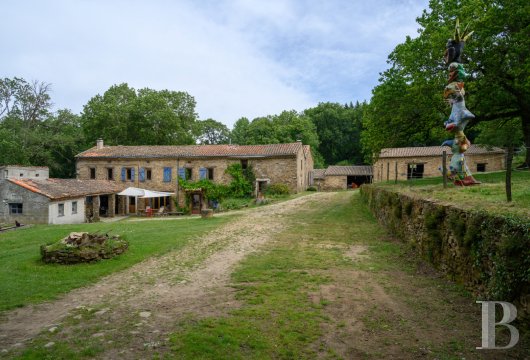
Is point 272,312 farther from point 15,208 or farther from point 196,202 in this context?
point 196,202

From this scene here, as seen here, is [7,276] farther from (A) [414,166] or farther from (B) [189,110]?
(B) [189,110]

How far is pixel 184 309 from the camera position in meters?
6.44

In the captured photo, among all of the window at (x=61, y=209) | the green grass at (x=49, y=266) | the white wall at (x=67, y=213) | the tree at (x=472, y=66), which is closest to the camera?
the green grass at (x=49, y=266)

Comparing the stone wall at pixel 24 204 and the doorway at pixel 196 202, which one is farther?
the doorway at pixel 196 202

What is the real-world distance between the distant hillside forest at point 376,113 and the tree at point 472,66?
4cm

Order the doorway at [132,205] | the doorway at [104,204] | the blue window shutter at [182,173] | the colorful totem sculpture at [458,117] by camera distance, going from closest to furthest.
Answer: the colorful totem sculpture at [458,117] → the doorway at [104,204] → the blue window shutter at [182,173] → the doorway at [132,205]

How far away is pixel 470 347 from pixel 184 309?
15.1ft

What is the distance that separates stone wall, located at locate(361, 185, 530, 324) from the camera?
15.8ft

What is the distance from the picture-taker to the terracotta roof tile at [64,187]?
70.6ft

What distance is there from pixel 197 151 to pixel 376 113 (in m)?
18.0

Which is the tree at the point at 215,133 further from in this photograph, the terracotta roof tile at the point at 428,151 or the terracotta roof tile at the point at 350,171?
the terracotta roof tile at the point at 428,151

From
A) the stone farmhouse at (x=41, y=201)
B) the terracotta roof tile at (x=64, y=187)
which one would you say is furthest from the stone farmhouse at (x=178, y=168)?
the stone farmhouse at (x=41, y=201)

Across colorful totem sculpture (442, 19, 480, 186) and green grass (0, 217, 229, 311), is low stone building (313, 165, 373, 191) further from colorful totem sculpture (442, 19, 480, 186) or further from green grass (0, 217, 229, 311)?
colorful totem sculpture (442, 19, 480, 186)

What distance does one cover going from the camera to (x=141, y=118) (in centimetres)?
4159
